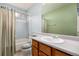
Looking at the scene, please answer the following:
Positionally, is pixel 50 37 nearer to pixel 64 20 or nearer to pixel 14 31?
pixel 64 20

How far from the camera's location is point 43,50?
130cm

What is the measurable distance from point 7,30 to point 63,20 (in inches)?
38.9

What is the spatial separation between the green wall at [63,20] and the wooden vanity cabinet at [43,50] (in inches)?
12.5

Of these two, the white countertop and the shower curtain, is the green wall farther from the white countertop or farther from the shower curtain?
the shower curtain

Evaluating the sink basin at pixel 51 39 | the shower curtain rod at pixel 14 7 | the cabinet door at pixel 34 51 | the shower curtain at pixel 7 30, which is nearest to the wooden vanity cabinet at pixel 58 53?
the sink basin at pixel 51 39

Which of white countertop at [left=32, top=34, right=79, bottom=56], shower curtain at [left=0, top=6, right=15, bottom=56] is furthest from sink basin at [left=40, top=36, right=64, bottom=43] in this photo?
shower curtain at [left=0, top=6, right=15, bottom=56]

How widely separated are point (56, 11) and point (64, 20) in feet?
0.71

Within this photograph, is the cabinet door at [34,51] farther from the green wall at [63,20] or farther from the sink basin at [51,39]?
the green wall at [63,20]

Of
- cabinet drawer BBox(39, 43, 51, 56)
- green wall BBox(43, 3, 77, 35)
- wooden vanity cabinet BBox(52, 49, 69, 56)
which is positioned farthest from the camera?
green wall BBox(43, 3, 77, 35)

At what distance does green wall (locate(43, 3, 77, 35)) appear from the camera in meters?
1.28

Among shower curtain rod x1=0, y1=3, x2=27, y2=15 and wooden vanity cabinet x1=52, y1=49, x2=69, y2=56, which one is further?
shower curtain rod x1=0, y1=3, x2=27, y2=15

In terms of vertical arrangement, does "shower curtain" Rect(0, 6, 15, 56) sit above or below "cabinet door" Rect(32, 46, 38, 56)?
above

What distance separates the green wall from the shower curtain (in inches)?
24.4

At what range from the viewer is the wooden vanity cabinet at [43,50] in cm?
105
